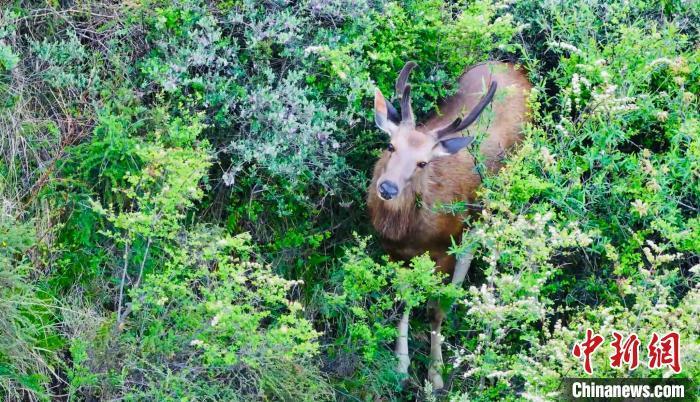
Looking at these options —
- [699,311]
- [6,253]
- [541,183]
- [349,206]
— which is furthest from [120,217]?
[699,311]

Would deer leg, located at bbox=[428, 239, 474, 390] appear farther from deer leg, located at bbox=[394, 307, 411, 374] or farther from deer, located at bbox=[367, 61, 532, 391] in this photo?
deer leg, located at bbox=[394, 307, 411, 374]

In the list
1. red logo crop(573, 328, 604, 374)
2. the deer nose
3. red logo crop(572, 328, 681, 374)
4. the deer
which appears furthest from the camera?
the deer

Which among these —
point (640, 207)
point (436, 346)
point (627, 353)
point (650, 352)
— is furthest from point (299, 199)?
point (650, 352)

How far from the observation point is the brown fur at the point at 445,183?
721cm

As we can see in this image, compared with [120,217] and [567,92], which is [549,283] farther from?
[120,217]

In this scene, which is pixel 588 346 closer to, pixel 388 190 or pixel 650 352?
pixel 650 352

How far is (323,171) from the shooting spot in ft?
24.0

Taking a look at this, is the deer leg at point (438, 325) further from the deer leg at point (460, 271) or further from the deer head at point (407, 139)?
the deer head at point (407, 139)

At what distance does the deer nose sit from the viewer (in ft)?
22.1

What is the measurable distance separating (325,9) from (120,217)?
2442 mm

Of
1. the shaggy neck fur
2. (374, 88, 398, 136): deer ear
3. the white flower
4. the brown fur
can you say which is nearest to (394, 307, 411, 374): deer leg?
the brown fur

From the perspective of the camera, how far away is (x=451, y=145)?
698cm

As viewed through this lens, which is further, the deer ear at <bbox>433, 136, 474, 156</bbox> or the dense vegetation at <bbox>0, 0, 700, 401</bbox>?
the deer ear at <bbox>433, 136, 474, 156</bbox>

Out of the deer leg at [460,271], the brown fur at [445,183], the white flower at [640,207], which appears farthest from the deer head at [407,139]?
the white flower at [640,207]
